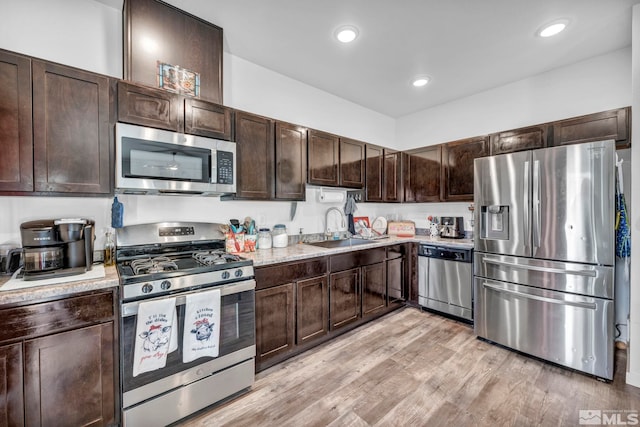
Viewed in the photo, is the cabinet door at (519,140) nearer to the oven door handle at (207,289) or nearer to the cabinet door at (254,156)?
the cabinet door at (254,156)

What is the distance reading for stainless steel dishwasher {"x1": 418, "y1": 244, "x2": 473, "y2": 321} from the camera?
3.08 metres

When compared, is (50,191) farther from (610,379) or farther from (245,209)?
(610,379)

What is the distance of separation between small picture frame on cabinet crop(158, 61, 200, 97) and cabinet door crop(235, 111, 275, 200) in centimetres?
39

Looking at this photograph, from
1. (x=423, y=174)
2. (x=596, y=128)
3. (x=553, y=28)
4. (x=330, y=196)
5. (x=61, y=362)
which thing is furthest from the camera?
(x=423, y=174)

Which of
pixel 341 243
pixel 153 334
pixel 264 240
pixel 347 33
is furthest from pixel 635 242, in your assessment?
pixel 153 334

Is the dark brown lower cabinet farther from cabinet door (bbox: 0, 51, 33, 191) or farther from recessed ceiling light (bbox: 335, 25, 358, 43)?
recessed ceiling light (bbox: 335, 25, 358, 43)

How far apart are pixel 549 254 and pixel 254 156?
2751mm

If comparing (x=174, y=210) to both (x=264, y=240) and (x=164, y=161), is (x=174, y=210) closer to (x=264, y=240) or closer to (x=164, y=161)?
(x=164, y=161)

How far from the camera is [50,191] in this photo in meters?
1.63

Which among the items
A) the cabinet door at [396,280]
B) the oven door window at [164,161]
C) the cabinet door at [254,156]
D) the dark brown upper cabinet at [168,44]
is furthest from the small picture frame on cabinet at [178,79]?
the cabinet door at [396,280]

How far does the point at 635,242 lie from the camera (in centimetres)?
208

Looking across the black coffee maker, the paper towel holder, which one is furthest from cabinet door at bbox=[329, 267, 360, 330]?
the black coffee maker

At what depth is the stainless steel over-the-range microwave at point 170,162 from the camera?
181cm

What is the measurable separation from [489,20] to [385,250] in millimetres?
2352
